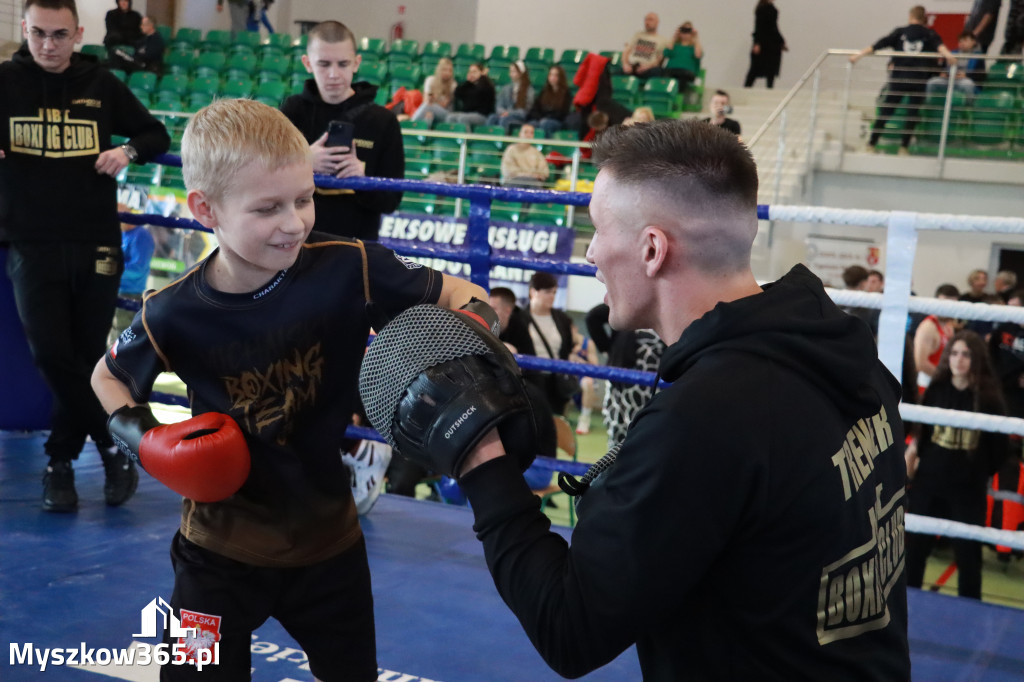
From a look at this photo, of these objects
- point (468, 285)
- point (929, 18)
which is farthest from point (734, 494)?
point (929, 18)

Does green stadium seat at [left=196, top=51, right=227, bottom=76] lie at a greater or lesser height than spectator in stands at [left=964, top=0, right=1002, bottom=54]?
lesser

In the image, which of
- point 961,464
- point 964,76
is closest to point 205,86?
point 964,76

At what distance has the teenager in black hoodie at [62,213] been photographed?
3445 millimetres

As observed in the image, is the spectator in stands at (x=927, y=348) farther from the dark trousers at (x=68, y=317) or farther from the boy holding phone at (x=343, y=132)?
the dark trousers at (x=68, y=317)

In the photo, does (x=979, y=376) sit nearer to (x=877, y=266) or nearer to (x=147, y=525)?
(x=147, y=525)

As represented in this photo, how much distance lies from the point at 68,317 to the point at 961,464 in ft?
12.4

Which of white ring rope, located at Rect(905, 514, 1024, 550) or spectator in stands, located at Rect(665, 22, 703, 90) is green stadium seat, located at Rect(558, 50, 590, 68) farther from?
white ring rope, located at Rect(905, 514, 1024, 550)

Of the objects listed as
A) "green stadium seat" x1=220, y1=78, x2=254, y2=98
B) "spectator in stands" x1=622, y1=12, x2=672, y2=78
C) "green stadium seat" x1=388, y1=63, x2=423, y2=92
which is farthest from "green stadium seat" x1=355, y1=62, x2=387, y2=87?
"spectator in stands" x1=622, y1=12, x2=672, y2=78

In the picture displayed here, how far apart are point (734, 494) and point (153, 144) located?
128 inches

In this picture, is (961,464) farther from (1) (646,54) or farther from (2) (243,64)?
(2) (243,64)

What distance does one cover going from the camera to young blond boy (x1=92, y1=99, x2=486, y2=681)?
68.3 inches

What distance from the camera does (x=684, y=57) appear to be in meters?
13.0

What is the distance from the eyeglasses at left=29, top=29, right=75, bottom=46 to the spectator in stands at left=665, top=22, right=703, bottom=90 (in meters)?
10.3

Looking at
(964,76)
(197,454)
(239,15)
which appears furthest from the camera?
(239,15)
